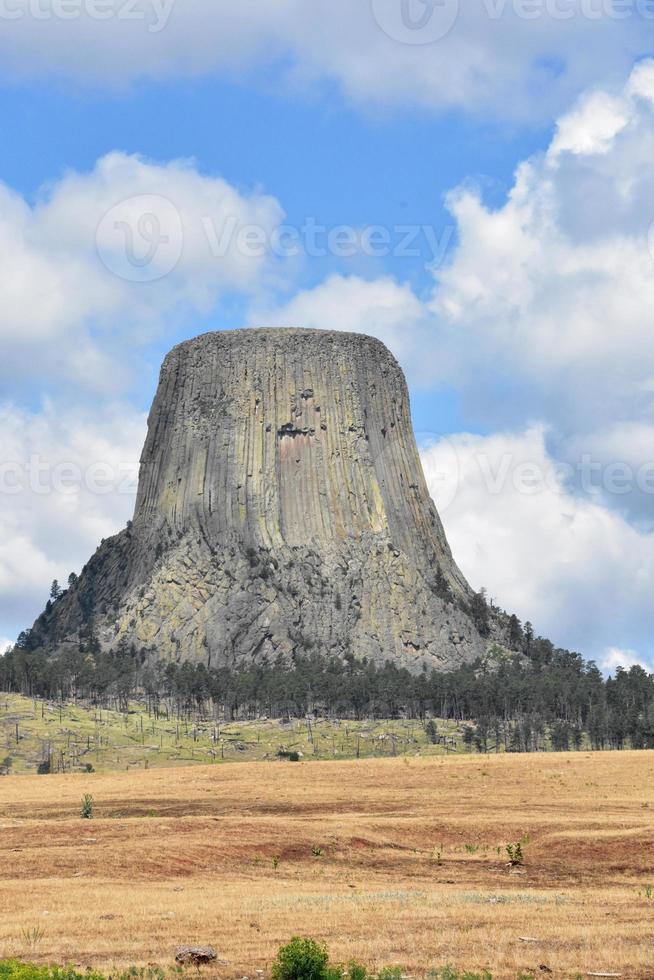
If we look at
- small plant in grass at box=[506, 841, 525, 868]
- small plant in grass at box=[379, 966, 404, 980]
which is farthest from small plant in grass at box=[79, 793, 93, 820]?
small plant in grass at box=[379, 966, 404, 980]

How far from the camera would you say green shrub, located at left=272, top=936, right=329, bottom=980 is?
2790 centimetres

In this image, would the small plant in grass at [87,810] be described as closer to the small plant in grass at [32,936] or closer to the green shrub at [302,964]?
the small plant in grass at [32,936]

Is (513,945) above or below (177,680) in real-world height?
below

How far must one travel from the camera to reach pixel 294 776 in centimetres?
8625

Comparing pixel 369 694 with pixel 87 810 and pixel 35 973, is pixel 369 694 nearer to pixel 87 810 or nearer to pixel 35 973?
pixel 87 810

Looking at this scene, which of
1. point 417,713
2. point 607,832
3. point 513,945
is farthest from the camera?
point 417,713

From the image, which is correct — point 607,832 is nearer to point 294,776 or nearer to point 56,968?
point 56,968

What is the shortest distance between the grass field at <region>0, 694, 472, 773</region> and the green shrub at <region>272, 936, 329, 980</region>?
10209 centimetres

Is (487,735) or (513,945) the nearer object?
(513,945)

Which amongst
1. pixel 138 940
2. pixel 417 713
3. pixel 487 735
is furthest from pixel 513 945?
pixel 417 713

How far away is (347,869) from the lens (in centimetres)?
4925

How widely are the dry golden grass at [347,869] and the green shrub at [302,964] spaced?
8.13ft

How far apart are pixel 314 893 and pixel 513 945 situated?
11297 millimetres

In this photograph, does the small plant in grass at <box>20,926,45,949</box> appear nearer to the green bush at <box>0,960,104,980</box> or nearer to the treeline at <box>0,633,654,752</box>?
the green bush at <box>0,960,104,980</box>
